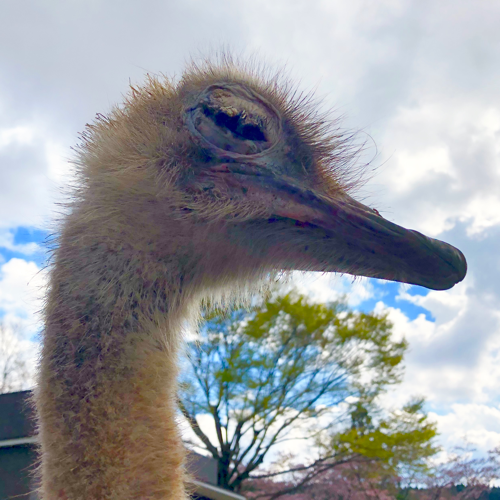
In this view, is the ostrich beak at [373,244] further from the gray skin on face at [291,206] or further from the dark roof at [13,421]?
the dark roof at [13,421]

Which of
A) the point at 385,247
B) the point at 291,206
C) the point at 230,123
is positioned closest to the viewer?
the point at 385,247

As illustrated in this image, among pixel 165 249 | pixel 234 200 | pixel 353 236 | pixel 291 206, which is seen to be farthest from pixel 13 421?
pixel 353 236

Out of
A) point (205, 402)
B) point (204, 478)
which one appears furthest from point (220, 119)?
point (205, 402)

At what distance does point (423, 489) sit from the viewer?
15.7 metres

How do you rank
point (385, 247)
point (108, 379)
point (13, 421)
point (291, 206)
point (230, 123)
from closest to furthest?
point (108, 379)
point (385, 247)
point (291, 206)
point (230, 123)
point (13, 421)

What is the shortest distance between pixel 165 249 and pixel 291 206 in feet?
1.42

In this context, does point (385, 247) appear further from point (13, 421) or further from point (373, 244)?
point (13, 421)

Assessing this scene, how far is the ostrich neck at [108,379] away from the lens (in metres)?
1.38

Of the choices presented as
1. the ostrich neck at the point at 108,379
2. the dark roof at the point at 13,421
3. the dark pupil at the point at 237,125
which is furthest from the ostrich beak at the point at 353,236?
the dark roof at the point at 13,421

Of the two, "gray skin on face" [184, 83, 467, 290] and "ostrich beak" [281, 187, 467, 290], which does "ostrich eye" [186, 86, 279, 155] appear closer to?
"gray skin on face" [184, 83, 467, 290]

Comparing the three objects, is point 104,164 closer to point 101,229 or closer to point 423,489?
point 101,229

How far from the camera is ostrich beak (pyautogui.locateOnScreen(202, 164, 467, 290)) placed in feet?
5.08

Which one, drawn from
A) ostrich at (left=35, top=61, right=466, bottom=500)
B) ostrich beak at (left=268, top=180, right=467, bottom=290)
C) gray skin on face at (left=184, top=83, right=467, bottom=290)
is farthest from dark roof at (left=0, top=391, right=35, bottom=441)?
ostrich beak at (left=268, top=180, right=467, bottom=290)

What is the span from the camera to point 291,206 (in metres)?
1.68
